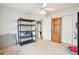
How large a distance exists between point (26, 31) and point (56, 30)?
2.14 ft

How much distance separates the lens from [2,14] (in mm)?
1631

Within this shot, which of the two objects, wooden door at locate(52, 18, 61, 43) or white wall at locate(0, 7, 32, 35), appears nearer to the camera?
white wall at locate(0, 7, 32, 35)

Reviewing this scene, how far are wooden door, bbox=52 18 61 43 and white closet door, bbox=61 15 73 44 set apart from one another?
0.27ft

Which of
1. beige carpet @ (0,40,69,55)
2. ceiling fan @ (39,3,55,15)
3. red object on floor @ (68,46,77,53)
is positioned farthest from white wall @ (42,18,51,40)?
red object on floor @ (68,46,77,53)

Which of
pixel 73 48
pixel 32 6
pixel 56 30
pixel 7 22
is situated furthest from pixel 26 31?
pixel 73 48

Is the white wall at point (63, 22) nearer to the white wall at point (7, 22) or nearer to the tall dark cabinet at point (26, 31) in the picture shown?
the tall dark cabinet at point (26, 31)

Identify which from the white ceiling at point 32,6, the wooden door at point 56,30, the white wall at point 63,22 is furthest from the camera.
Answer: the wooden door at point 56,30

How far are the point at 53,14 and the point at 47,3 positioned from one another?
32cm

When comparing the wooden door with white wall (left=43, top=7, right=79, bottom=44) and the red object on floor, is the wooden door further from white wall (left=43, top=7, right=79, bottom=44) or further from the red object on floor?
the red object on floor

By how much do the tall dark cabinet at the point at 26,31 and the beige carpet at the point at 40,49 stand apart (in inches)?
4.2

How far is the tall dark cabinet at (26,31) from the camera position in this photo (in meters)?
1.73

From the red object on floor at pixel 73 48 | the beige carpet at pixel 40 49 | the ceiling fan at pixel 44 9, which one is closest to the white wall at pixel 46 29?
the beige carpet at pixel 40 49

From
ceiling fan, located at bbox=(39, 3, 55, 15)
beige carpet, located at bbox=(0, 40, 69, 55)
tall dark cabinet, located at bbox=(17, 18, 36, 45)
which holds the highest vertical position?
ceiling fan, located at bbox=(39, 3, 55, 15)

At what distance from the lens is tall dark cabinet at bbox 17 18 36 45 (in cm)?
173
